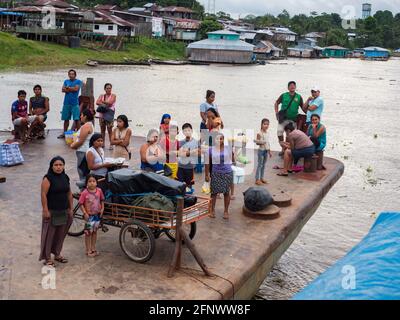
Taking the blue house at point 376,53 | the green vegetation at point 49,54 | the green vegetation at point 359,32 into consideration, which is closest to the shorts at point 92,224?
the green vegetation at point 49,54

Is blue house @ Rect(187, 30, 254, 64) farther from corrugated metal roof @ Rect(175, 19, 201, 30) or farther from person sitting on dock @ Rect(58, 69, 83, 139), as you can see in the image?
person sitting on dock @ Rect(58, 69, 83, 139)

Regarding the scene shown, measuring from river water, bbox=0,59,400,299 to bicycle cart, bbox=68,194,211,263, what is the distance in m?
2.77

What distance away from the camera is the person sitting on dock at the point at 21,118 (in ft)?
43.4

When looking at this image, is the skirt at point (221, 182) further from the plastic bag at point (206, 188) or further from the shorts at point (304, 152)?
the shorts at point (304, 152)

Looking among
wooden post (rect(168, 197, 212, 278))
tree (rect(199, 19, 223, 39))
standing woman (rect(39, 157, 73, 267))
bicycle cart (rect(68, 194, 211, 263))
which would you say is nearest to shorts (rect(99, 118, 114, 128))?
bicycle cart (rect(68, 194, 211, 263))

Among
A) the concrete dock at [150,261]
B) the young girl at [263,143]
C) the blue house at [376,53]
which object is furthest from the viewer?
the blue house at [376,53]

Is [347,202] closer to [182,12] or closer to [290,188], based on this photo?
[290,188]

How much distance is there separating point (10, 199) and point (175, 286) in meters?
4.36

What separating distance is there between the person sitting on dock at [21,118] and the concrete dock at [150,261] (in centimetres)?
330

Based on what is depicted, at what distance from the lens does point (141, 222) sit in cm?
677

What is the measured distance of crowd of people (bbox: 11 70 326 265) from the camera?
6629 mm

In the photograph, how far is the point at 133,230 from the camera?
22.6 feet
